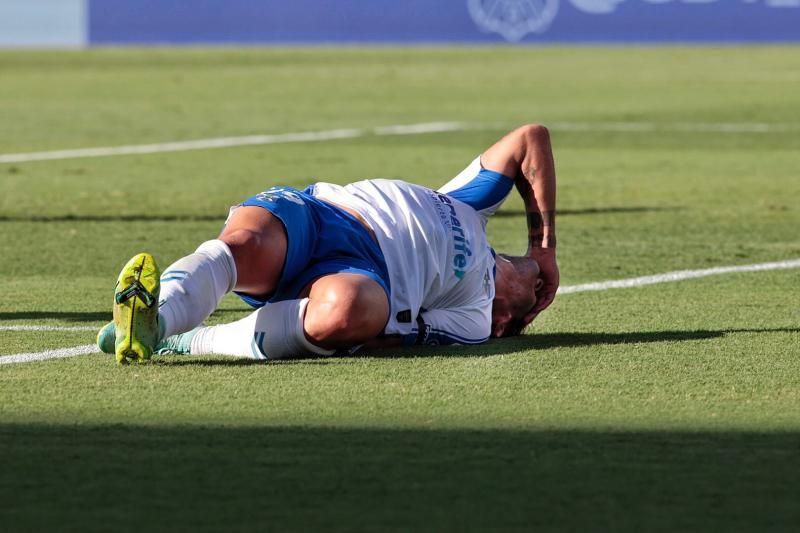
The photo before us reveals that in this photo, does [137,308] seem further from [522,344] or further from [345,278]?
[522,344]

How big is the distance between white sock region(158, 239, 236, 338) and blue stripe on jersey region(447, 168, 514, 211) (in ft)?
3.92

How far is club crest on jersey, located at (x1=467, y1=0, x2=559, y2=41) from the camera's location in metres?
34.8

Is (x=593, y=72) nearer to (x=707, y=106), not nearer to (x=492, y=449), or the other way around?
(x=707, y=106)

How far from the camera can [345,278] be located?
5.19m

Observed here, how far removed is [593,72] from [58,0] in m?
16.6

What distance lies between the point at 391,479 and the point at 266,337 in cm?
162

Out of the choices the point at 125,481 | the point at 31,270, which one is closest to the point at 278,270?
the point at 125,481

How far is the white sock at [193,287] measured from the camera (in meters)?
5.00

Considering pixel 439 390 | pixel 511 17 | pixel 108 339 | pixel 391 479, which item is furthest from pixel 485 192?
pixel 511 17

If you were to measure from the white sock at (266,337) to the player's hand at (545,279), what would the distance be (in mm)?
920

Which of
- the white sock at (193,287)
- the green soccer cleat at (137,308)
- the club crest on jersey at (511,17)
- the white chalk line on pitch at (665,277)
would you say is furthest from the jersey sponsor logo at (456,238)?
the club crest on jersey at (511,17)

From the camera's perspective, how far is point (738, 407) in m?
4.57

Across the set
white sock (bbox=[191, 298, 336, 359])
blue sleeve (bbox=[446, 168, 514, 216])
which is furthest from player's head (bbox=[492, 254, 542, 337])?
white sock (bbox=[191, 298, 336, 359])

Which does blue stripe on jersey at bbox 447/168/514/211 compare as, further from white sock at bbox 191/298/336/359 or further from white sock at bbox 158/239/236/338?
white sock at bbox 158/239/236/338
